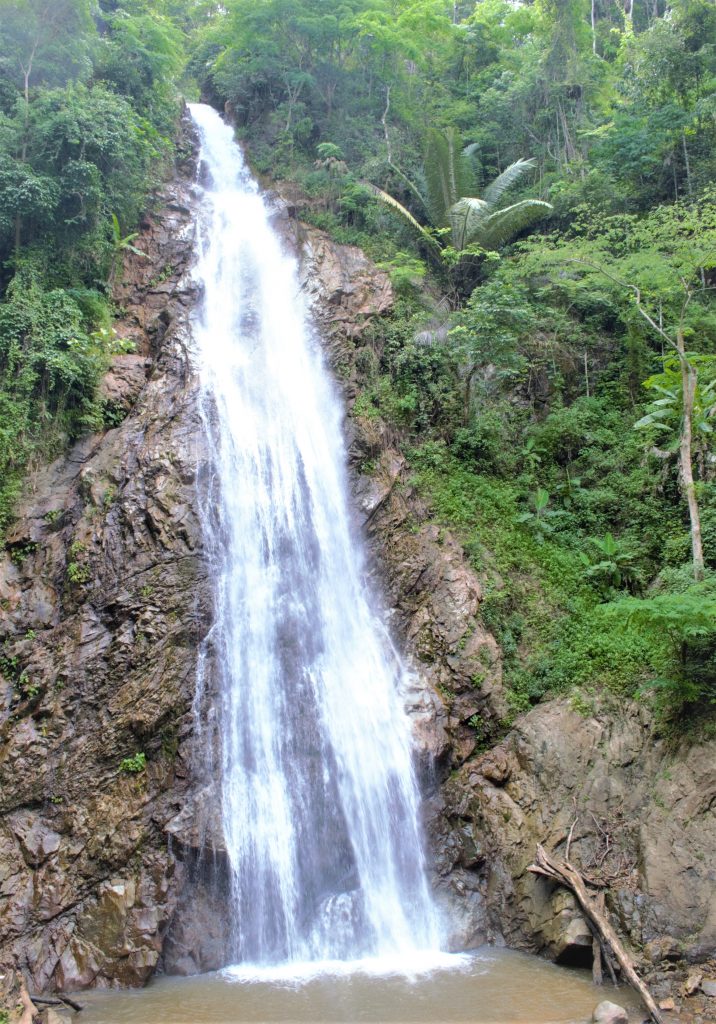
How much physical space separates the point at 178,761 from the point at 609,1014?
615cm

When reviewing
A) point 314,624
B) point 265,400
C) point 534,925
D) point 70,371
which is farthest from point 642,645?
point 70,371

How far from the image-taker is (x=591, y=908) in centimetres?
832

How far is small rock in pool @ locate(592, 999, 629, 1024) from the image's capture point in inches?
267

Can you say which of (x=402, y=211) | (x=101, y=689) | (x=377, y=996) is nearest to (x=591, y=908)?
(x=377, y=996)

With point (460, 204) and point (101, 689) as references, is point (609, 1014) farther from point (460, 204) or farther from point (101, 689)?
point (460, 204)

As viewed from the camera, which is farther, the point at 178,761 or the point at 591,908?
the point at 178,761

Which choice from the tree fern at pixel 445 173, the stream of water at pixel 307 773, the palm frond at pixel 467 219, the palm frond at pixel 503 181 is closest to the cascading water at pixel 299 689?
the stream of water at pixel 307 773

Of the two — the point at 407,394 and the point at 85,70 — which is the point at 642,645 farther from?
the point at 85,70

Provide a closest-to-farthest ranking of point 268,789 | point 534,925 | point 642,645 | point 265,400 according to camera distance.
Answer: point 534,925 < point 268,789 < point 642,645 < point 265,400

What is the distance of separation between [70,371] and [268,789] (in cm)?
848

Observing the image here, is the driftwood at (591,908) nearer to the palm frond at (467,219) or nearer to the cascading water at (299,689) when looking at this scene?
the cascading water at (299,689)

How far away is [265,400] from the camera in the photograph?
1464 cm

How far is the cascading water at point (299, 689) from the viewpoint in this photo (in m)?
9.16

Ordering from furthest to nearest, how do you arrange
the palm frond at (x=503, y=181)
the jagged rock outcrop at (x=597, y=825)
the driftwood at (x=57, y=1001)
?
1. the palm frond at (x=503, y=181)
2. the jagged rock outcrop at (x=597, y=825)
3. the driftwood at (x=57, y=1001)
